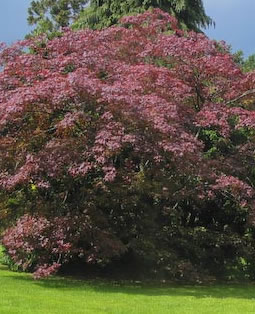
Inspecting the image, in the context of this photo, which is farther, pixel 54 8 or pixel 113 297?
pixel 54 8

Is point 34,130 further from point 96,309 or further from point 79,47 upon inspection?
point 96,309

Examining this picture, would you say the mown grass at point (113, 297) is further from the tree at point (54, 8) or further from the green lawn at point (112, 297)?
the tree at point (54, 8)

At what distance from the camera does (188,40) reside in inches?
481

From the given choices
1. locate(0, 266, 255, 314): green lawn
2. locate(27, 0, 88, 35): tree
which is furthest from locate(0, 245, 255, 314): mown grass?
locate(27, 0, 88, 35): tree

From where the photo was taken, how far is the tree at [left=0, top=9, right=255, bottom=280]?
10062 millimetres

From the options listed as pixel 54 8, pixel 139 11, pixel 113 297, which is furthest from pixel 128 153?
pixel 54 8

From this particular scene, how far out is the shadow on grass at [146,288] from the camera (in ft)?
33.4

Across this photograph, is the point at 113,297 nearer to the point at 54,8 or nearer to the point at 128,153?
the point at 128,153

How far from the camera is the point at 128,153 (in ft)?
36.7

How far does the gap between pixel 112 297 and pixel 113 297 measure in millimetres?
17

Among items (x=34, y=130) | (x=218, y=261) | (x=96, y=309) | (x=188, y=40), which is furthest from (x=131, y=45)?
(x=96, y=309)

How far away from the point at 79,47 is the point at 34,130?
2282 millimetres

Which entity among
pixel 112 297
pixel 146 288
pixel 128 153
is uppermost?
pixel 128 153

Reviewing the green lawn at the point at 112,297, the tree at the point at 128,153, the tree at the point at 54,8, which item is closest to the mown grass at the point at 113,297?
the green lawn at the point at 112,297
